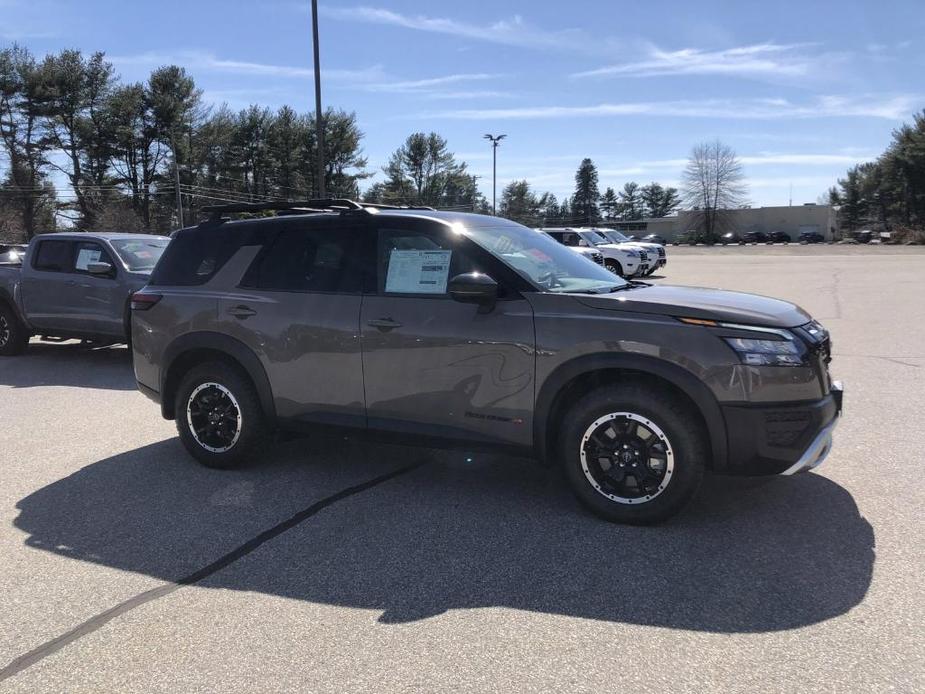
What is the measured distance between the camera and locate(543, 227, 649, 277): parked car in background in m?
24.1

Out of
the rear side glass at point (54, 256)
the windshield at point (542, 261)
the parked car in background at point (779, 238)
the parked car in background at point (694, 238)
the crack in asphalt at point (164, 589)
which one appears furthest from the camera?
the parked car in background at point (694, 238)

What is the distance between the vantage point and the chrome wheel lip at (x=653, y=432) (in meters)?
3.92

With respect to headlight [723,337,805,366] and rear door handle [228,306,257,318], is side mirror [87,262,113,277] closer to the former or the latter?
rear door handle [228,306,257,318]

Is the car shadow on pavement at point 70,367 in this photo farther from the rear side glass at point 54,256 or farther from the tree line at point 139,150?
the tree line at point 139,150

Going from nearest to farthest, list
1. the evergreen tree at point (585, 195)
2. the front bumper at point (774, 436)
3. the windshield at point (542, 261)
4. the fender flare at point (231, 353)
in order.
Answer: the front bumper at point (774, 436) → the windshield at point (542, 261) → the fender flare at point (231, 353) → the evergreen tree at point (585, 195)

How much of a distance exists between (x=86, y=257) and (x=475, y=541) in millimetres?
8779

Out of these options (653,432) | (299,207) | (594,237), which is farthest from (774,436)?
(594,237)

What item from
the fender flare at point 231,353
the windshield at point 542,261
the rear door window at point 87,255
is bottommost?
the fender flare at point 231,353

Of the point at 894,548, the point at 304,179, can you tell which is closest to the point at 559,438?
the point at 894,548

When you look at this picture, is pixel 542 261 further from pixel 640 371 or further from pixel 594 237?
pixel 594 237

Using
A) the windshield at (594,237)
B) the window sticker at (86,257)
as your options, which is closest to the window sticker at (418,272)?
the window sticker at (86,257)

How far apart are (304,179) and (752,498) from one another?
66.2 m

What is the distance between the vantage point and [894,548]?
3.75 m

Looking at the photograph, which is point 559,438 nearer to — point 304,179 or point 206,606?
point 206,606
